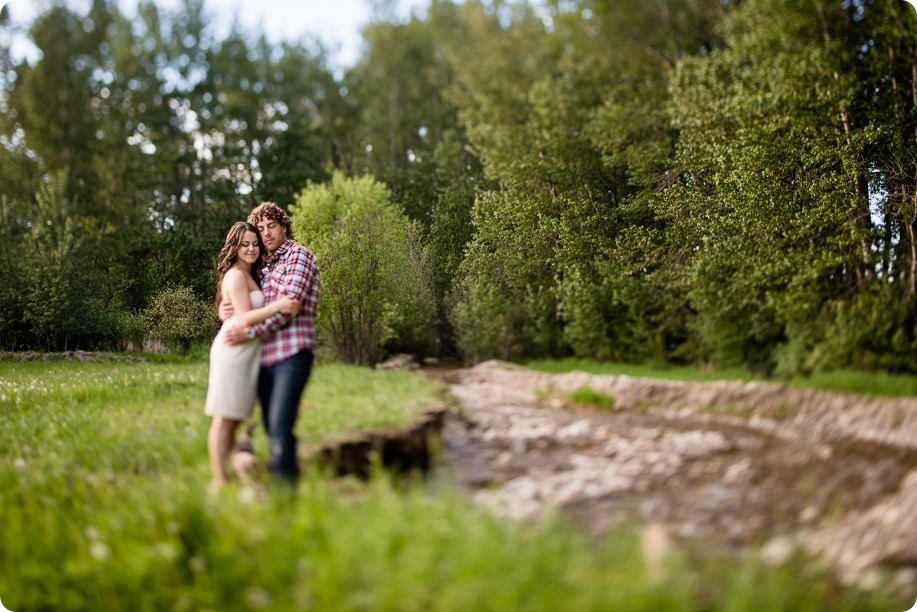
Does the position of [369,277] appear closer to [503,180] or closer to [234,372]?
[503,180]

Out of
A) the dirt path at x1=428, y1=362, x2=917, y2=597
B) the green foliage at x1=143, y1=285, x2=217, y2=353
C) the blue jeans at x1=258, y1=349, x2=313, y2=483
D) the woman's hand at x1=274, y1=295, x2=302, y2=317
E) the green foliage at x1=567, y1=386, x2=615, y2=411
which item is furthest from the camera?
the green foliage at x1=143, y1=285, x2=217, y2=353

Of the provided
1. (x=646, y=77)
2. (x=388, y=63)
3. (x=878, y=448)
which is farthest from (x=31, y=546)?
(x=646, y=77)

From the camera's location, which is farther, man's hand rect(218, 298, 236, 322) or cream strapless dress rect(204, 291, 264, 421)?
man's hand rect(218, 298, 236, 322)

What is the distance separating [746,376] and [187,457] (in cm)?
355

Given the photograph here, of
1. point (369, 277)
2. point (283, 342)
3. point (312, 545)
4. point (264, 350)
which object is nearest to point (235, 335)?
point (264, 350)

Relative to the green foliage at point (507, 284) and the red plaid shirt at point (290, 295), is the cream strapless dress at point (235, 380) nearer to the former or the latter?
the red plaid shirt at point (290, 295)

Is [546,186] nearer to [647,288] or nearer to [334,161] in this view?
[647,288]

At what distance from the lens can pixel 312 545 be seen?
2.54m

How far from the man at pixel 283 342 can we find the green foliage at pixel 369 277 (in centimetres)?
106

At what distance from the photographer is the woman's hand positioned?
11.0 feet

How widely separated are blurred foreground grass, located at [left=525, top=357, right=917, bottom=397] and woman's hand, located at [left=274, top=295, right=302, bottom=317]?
1.67 meters

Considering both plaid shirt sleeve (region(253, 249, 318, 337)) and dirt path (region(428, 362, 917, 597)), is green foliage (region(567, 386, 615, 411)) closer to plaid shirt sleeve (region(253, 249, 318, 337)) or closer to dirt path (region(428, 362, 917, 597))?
dirt path (region(428, 362, 917, 597))

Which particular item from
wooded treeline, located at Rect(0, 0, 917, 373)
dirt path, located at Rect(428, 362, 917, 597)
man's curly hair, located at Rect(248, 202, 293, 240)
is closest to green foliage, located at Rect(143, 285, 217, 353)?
wooded treeline, located at Rect(0, 0, 917, 373)

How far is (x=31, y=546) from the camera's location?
3221 millimetres
